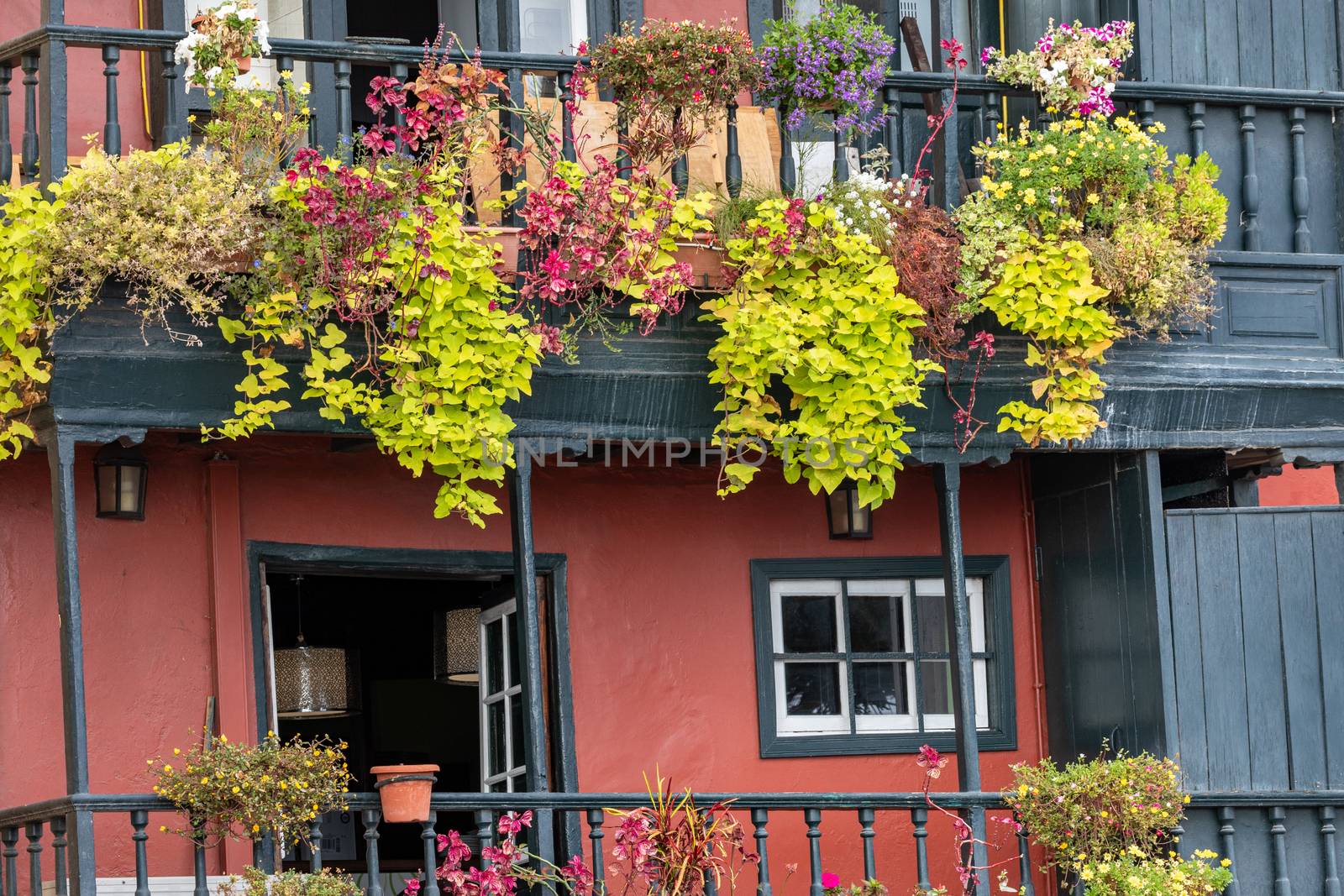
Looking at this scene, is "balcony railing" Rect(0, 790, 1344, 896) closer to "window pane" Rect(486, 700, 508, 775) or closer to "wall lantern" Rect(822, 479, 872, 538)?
"window pane" Rect(486, 700, 508, 775)

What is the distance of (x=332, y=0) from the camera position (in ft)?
28.0

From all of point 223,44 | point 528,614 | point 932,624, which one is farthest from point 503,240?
point 932,624

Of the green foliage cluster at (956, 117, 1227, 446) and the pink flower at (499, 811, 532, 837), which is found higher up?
the green foliage cluster at (956, 117, 1227, 446)

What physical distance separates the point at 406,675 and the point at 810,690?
4.56m

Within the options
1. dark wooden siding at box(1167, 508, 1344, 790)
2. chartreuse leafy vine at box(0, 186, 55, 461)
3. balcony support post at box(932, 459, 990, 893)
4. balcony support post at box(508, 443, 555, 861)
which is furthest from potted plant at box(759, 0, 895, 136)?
chartreuse leafy vine at box(0, 186, 55, 461)

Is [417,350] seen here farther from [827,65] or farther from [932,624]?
[932,624]

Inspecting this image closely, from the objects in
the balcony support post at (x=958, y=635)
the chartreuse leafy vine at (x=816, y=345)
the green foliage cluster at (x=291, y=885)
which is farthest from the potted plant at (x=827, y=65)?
the green foliage cluster at (x=291, y=885)

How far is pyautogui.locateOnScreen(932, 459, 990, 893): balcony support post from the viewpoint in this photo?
782 cm

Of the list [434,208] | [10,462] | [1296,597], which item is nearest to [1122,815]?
[1296,597]

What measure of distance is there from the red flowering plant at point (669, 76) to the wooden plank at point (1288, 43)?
8.27 feet

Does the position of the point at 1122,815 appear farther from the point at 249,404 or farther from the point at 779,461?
the point at 249,404

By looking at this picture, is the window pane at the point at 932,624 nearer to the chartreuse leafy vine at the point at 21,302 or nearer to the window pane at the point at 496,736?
the window pane at the point at 496,736

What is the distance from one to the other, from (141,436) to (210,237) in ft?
2.54

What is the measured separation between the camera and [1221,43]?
8.51 meters
